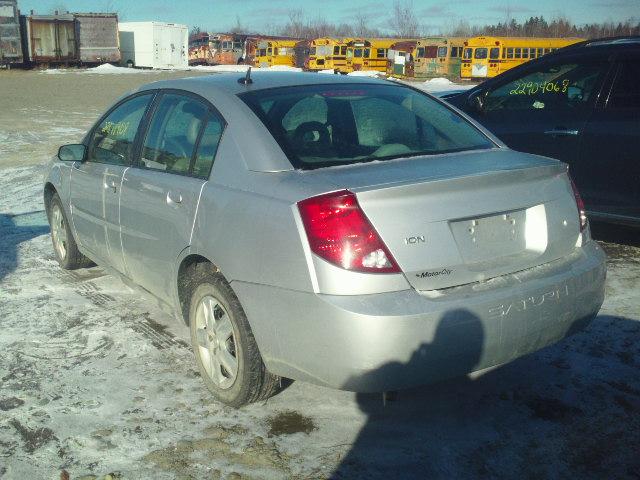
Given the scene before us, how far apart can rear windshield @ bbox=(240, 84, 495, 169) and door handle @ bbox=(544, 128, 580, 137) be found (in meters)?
2.15

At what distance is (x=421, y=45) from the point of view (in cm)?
4200

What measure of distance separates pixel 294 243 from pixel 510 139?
3.98 meters

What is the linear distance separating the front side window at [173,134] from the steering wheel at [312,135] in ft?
1.84

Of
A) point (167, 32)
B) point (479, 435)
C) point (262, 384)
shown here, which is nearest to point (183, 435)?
point (262, 384)

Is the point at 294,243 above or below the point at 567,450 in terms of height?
above

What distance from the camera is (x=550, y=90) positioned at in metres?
6.27

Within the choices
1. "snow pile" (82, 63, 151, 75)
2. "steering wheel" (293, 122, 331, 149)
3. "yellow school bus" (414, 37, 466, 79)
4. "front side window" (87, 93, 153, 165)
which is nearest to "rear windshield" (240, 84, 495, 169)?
"steering wheel" (293, 122, 331, 149)

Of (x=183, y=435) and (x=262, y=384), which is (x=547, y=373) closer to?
(x=262, y=384)

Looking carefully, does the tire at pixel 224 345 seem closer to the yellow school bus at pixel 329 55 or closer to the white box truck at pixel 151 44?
the yellow school bus at pixel 329 55

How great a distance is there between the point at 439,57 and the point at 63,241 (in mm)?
37675

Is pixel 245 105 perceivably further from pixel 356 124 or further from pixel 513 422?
pixel 513 422

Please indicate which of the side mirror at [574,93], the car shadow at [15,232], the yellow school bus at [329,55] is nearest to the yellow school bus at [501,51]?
the yellow school bus at [329,55]

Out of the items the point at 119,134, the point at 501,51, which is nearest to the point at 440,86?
the point at 501,51

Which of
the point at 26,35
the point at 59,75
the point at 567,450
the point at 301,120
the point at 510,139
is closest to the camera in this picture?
the point at 567,450
